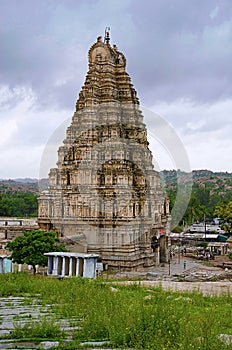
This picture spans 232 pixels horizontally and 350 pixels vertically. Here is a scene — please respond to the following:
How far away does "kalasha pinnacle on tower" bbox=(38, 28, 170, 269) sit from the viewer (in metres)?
32.2

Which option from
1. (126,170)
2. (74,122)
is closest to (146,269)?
(126,170)

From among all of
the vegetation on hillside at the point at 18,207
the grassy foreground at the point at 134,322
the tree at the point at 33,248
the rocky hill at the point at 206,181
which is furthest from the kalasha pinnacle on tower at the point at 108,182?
the vegetation on hillside at the point at 18,207

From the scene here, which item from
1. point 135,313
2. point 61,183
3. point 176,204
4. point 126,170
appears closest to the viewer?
point 135,313

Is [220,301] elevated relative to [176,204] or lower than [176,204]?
lower

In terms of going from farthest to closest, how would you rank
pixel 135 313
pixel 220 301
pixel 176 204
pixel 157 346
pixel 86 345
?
1. pixel 176 204
2. pixel 220 301
3. pixel 135 313
4. pixel 86 345
5. pixel 157 346

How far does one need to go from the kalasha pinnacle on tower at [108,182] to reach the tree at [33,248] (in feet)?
13.7

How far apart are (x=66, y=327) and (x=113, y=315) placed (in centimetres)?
106

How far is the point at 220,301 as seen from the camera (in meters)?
14.5

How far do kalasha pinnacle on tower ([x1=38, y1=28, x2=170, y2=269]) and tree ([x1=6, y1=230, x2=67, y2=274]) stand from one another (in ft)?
13.7

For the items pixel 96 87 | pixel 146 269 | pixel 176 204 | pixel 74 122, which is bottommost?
pixel 146 269

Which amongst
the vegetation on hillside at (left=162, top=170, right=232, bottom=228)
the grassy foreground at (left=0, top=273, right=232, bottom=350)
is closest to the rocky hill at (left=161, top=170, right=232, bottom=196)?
the vegetation on hillside at (left=162, top=170, right=232, bottom=228)

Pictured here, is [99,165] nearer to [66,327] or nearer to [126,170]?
[126,170]

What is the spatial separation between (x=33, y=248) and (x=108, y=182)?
9126 millimetres

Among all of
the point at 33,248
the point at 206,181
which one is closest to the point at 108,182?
the point at 33,248
